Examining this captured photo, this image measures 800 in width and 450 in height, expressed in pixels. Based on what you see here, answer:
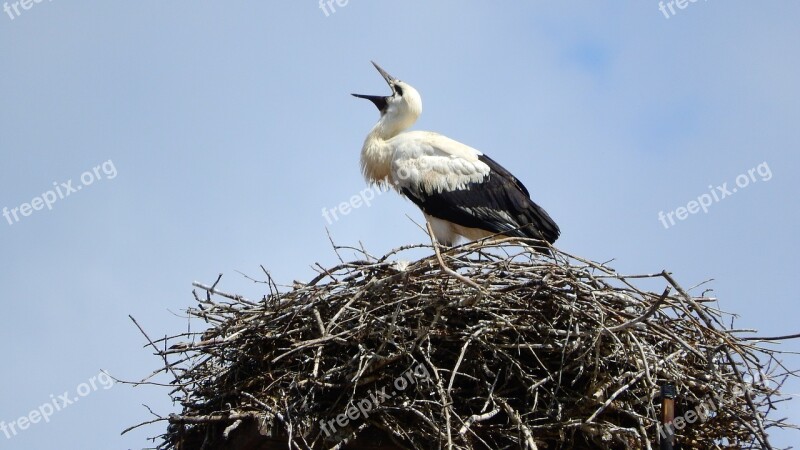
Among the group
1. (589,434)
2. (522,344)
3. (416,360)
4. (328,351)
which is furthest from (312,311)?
(589,434)

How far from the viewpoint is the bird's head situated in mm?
7930

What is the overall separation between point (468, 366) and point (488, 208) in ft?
8.15

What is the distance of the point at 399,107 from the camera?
797 centimetres

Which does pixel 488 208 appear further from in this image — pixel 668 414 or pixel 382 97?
pixel 668 414

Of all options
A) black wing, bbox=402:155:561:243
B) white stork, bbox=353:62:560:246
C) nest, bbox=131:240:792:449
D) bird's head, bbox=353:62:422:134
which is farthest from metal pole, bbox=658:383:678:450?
bird's head, bbox=353:62:422:134

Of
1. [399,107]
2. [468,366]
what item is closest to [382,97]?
[399,107]

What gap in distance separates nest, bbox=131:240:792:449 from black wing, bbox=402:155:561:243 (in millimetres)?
1928

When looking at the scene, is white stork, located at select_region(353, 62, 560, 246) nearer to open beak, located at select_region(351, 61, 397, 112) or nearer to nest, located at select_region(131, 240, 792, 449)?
open beak, located at select_region(351, 61, 397, 112)

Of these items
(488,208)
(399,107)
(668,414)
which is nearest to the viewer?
(668,414)

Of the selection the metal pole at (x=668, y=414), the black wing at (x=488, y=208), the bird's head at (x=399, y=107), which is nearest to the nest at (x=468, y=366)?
the metal pole at (x=668, y=414)

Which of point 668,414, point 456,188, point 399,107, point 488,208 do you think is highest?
point 399,107

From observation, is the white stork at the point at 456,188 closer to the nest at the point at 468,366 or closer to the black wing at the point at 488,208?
the black wing at the point at 488,208

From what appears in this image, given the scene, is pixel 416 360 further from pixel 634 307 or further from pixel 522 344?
pixel 634 307

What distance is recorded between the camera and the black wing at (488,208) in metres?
7.20
